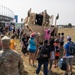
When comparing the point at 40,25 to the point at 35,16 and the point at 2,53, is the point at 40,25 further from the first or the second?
the point at 2,53

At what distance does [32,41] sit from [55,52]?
3.88ft

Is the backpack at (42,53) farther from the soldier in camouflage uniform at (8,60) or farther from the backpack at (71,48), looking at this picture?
the soldier in camouflage uniform at (8,60)

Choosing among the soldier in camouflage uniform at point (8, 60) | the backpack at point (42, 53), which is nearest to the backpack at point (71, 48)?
the backpack at point (42, 53)

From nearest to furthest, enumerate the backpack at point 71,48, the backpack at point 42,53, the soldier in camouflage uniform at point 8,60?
the soldier in camouflage uniform at point 8,60 < the backpack at point 42,53 < the backpack at point 71,48

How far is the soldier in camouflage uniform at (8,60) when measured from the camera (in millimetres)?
5232

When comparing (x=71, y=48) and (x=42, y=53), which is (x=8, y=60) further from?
(x=71, y=48)

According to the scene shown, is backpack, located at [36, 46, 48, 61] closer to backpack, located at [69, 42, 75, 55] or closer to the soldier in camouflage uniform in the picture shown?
backpack, located at [69, 42, 75, 55]

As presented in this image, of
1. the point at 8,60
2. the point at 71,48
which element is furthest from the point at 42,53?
the point at 8,60

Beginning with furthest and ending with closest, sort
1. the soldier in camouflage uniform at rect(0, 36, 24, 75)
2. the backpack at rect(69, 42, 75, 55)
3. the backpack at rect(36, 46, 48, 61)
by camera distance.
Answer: the backpack at rect(69, 42, 75, 55)
the backpack at rect(36, 46, 48, 61)
the soldier in camouflage uniform at rect(0, 36, 24, 75)

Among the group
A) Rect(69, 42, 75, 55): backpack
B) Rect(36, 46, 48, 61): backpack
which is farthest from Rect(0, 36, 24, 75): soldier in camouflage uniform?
Rect(69, 42, 75, 55): backpack

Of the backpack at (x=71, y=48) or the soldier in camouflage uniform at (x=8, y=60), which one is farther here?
the backpack at (x=71, y=48)

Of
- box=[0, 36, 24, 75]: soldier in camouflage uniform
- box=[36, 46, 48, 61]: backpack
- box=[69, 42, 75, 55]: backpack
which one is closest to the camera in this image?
box=[0, 36, 24, 75]: soldier in camouflage uniform

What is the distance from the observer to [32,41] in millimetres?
12555

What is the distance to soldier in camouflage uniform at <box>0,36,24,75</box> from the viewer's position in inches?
206
